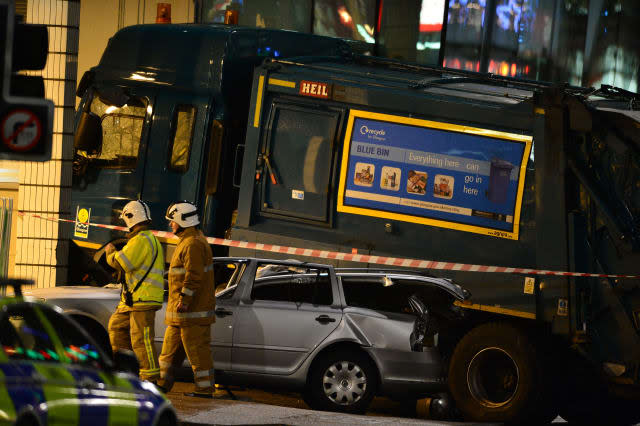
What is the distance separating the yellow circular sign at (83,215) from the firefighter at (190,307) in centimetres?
297

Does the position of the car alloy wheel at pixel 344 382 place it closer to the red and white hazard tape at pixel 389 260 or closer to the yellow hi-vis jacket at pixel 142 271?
the red and white hazard tape at pixel 389 260

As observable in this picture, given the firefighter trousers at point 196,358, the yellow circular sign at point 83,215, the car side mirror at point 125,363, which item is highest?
the yellow circular sign at point 83,215

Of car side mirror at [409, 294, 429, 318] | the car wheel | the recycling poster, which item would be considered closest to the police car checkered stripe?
the car wheel

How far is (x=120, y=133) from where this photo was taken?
1324 centimetres

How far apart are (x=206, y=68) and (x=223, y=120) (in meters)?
0.61

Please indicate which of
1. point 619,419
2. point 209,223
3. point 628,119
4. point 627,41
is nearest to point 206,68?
point 209,223

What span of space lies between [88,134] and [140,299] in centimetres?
321

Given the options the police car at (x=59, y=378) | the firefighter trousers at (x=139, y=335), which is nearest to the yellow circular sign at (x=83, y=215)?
the firefighter trousers at (x=139, y=335)

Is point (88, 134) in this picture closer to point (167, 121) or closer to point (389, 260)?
point (167, 121)

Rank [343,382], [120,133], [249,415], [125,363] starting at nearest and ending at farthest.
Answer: [125,363] < [249,415] < [343,382] < [120,133]

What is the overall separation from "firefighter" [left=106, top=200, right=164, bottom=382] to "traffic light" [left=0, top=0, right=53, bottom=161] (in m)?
3.70

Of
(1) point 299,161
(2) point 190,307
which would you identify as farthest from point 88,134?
(2) point 190,307

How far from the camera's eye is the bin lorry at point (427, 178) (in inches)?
406

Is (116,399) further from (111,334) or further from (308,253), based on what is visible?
A: (308,253)
